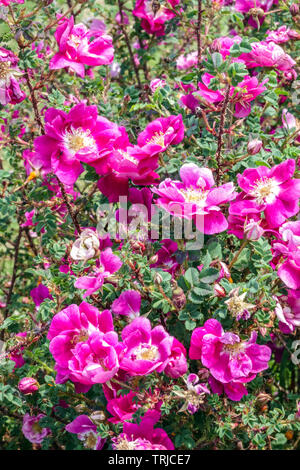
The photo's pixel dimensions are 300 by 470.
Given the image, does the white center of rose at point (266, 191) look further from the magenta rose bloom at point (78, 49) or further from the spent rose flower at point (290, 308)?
the magenta rose bloom at point (78, 49)

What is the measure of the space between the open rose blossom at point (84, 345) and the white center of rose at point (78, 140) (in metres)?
0.40

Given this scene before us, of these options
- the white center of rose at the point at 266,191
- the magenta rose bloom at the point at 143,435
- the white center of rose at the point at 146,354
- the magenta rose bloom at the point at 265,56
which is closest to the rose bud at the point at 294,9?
the magenta rose bloom at the point at 265,56

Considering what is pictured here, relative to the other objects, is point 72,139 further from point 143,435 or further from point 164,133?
point 143,435

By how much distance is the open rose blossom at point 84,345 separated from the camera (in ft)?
3.90

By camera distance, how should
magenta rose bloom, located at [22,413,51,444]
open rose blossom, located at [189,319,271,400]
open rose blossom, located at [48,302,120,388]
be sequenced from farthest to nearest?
magenta rose bloom, located at [22,413,51,444] → open rose blossom, located at [189,319,271,400] → open rose blossom, located at [48,302,120,388]

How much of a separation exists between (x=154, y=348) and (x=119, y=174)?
0.44m

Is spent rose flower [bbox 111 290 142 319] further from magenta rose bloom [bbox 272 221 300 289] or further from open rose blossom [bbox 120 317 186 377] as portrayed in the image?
magenta rose bloom [bbox 272 221 300 289]

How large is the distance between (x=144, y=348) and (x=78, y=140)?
1.82ft

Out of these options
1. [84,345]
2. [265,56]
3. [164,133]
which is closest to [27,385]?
[84,345]

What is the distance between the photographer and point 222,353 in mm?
1314

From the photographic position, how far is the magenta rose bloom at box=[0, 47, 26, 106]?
145 cm

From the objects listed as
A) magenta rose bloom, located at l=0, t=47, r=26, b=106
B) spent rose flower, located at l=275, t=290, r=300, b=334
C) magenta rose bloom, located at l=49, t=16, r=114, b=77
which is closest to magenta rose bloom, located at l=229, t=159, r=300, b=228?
spent rose flower, located at l=275, t=290, r=300, b=334

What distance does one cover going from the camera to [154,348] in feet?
4.21
